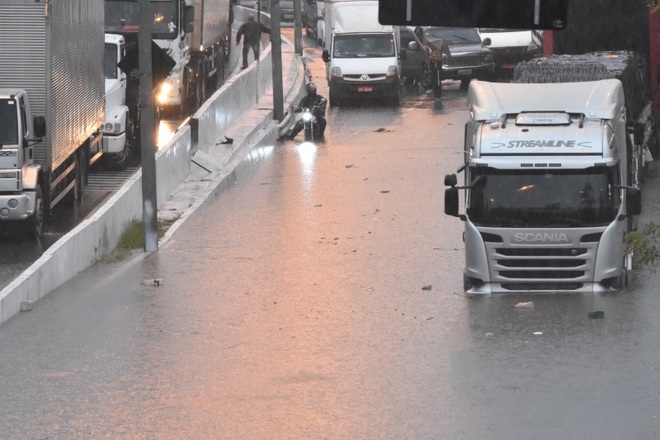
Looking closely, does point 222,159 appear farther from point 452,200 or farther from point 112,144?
point 452,200

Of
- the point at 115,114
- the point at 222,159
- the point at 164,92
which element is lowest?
the point at 222,159

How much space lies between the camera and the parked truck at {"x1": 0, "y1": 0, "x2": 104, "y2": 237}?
22047mm

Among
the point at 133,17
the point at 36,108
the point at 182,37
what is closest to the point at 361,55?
the point at 182,37

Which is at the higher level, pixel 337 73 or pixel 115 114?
pixel 115 114

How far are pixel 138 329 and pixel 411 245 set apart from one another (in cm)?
657

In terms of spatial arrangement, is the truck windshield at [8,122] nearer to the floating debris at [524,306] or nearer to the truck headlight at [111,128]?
the truck headlight at [111,128]

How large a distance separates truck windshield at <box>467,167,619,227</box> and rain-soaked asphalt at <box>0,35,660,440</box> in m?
1.05

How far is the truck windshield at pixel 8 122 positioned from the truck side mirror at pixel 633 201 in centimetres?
925

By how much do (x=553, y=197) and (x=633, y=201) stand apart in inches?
38.7

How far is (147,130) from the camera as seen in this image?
2230 cm

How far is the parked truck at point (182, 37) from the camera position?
35.8 meters

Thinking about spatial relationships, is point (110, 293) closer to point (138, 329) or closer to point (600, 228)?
point (138, 329)

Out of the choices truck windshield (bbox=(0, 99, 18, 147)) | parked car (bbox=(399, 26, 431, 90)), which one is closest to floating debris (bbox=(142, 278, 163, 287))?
truck windshield (bbox=(0, 99, 18, 147))

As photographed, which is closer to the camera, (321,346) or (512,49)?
(321,346)
